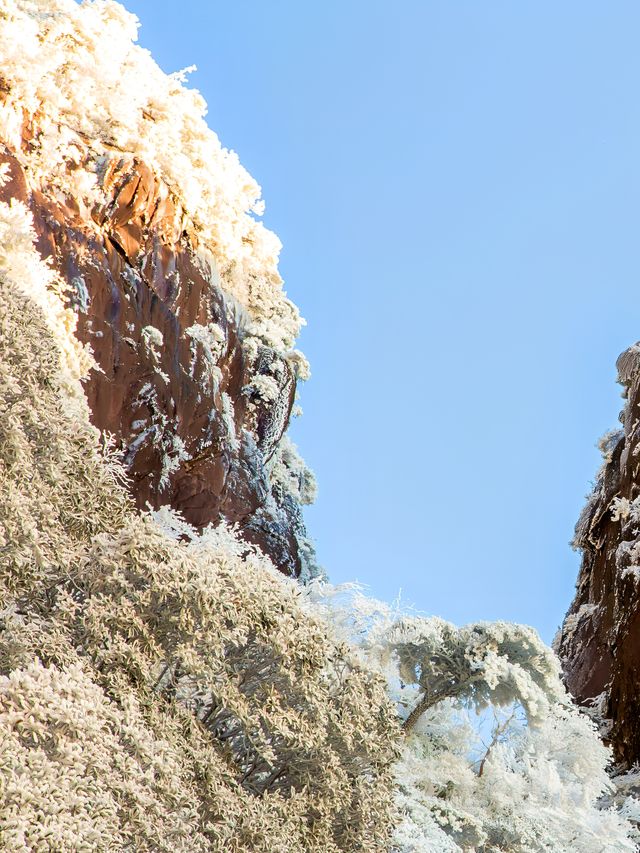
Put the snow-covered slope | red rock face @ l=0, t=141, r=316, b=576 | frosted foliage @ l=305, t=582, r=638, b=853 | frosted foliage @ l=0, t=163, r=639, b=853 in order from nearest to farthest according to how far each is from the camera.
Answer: frosted foliage @ l=0, t=163, r=639, b=853
the snow-covered slope
frosted foliage @ l=305, t=582, r=638, b=853
red rock face @ l=0, t=141, r=316, b=576

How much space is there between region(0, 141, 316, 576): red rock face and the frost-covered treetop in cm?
56

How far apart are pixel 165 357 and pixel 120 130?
6.08 metres

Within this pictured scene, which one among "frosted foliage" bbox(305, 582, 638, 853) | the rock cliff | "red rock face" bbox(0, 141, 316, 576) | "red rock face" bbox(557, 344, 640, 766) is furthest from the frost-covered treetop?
"frosted foliage" bbox(305, 582, 638, 853)

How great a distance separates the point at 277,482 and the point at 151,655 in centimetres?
1923

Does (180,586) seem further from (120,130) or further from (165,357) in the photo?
(120,130)

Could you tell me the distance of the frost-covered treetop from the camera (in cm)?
2048

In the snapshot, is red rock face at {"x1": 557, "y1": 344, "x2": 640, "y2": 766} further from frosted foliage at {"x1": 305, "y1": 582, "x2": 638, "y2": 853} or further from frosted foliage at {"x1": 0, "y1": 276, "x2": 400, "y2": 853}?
frosted foliage at {"x1": 0, "y1": 276, "x2": 400, "y2": 853}

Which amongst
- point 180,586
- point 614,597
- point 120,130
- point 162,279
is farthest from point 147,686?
point 614,597

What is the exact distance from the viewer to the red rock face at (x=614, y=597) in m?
22.8

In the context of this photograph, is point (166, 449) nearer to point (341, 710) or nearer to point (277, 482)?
point (277, 482)

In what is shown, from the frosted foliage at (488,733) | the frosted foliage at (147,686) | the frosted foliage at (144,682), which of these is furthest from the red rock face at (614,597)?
the frosted foliage at (144,682)

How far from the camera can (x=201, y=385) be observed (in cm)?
2292

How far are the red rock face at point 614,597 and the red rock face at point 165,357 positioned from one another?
896cm

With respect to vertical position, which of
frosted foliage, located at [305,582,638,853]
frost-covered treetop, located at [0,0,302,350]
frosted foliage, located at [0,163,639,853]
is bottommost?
frosted foliage, located at [0,163,639,853]
